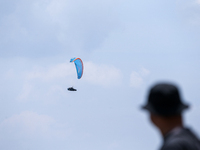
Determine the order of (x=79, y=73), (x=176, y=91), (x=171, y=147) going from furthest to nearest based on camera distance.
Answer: (x=79, y=73) → (x=176, y=91) → (x=171, y=147)

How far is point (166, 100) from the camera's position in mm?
4438

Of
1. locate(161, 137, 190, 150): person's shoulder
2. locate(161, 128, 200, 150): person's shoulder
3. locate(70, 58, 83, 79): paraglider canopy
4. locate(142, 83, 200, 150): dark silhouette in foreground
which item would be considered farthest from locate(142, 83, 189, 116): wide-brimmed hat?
locate(70, 58, 83, 79): paraglider canopy

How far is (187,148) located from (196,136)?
0.35 m

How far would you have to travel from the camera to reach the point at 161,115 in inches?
177

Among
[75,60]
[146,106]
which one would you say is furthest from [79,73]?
[146,106]

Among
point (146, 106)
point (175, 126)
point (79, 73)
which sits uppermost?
point (79, 73)

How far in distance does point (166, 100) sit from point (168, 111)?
148 mm

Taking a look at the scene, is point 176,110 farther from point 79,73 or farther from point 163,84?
point 79,73

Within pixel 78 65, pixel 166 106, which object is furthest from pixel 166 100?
pixel 78 65

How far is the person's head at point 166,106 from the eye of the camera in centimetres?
441

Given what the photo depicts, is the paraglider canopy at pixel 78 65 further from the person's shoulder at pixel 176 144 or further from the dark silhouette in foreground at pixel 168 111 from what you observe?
the person's shoulder at pixel 176 144

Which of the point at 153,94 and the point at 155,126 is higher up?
the point at 153,94

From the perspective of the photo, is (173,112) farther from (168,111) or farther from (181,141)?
(181,141)

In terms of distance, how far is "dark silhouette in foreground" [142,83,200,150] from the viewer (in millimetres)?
4387
